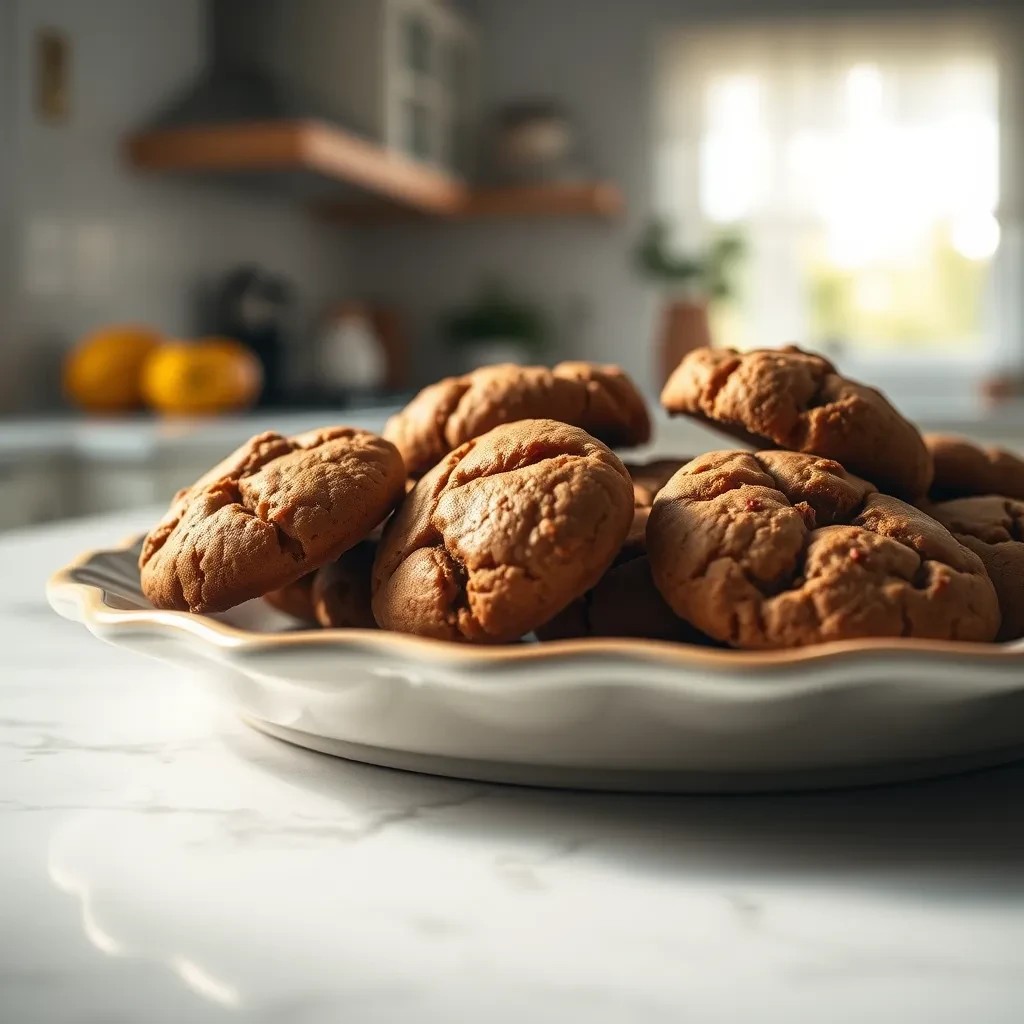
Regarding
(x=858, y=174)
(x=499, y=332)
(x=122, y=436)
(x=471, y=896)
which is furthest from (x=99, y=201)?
(x=471, y=896)

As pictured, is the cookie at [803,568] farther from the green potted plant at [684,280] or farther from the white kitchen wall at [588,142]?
the white kitchen wall at [588,142]

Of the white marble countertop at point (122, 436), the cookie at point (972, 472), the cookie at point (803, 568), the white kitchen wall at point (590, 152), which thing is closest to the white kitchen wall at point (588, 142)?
the white kitchen wall at point (590, 152)

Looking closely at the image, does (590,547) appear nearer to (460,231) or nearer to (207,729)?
(207,729)

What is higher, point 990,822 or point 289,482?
point 289,482

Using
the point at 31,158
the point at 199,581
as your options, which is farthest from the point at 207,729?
the point at 31,158

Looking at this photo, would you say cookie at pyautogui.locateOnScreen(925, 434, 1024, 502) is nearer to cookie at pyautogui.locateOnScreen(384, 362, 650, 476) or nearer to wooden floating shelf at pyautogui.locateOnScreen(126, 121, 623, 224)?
cookie at pyautogui.locateOnScreen(384, 362, 650, 476)

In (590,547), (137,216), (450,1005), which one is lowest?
(450,1005)

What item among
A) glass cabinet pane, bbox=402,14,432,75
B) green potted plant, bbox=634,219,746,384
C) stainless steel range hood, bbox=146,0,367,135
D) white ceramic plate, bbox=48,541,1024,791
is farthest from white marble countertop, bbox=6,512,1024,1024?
glass cabinet pane, bbox=402,14,432,75
